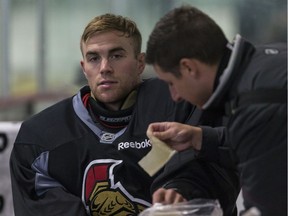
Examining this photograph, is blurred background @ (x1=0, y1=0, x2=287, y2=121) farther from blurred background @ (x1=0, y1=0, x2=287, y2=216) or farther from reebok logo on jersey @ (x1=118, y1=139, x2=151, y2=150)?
reebok logo on jersey @ (x1=118, y1=139, x2=151, y2=150)

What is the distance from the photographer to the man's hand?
2.74 meters

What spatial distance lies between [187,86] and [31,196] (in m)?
1.00

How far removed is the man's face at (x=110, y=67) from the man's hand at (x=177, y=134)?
491 millimetres

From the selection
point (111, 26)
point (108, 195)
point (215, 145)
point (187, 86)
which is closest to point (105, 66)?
point (111, 26)

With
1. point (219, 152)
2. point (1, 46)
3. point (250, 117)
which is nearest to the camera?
point (250, 117)

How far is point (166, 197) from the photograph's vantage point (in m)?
2.75

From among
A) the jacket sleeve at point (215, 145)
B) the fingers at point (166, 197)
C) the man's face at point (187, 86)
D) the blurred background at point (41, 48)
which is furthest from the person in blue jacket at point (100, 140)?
the blurred background at point (41, 48)

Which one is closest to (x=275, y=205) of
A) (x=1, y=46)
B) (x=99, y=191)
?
(x=99, y=191)

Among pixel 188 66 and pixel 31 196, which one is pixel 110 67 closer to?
pixel 31 196

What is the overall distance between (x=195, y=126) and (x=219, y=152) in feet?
0.44

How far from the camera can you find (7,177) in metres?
4.32

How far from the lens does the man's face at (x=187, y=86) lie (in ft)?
8.13

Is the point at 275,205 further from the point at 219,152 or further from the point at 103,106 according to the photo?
the point at 103,106

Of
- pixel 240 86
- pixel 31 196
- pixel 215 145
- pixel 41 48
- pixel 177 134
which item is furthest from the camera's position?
pixel 41 48
